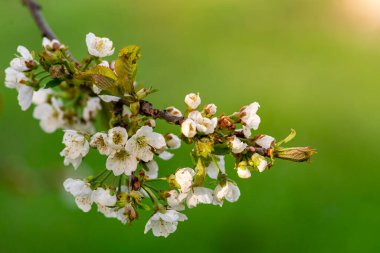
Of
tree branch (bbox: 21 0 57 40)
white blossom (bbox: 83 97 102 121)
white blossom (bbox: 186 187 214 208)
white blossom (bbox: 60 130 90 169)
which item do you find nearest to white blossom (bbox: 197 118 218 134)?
white blossom (bbox: 186 187 214 208)

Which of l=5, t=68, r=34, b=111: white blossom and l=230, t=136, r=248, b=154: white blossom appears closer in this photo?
l=230, t=136, r=248, b=154: white blossom

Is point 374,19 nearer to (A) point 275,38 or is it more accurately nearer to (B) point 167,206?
(A) point 275,38

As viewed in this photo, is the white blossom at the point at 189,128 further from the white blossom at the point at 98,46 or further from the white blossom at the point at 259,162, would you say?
the white blossom at the point at 98,46

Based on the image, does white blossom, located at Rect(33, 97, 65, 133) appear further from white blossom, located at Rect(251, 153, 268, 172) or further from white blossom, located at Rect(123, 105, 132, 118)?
white blossom, located at Rect(251, 153, 268, 172)

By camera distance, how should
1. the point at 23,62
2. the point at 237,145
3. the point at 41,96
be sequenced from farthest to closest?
the point at 41,96 → the point at 23,62 → the point at 237,145

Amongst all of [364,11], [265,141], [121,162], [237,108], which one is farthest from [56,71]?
[364,11]

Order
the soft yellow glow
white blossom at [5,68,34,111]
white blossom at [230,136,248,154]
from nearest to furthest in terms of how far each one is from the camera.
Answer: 1. white blossom at [230,136,248,154]
2. white blossom at [5,68,34,111]
3. the soft yellow glow

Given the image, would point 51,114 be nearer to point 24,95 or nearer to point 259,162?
point 24,95
